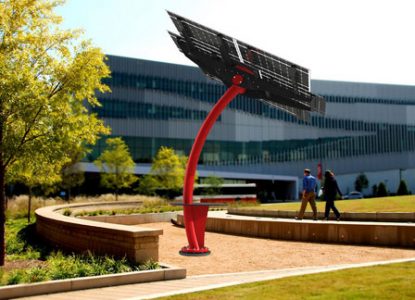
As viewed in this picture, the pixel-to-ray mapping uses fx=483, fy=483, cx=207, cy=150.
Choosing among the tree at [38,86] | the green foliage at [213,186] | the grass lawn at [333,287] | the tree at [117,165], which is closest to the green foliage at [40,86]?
the tree at [38,86]

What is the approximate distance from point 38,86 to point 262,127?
2279 inches

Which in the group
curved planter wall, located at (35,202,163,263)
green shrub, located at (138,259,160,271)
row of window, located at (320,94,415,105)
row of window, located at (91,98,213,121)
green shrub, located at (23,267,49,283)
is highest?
row of window, located at (320,94,415,105)

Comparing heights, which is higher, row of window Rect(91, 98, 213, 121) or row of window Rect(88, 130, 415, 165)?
row of window Rect(91, 98, 213, 121)

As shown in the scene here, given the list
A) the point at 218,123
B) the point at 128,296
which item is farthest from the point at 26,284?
the point at 218,123

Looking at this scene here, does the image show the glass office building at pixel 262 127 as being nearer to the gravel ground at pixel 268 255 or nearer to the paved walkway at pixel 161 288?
the gravel ground at pixel 268 255

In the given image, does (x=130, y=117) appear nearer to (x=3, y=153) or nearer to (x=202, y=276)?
(x=3, y=153)

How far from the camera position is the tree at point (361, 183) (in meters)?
70.0

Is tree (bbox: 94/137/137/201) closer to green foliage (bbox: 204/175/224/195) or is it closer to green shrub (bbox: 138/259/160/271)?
green foliage (bbox: 204/175/224/195)

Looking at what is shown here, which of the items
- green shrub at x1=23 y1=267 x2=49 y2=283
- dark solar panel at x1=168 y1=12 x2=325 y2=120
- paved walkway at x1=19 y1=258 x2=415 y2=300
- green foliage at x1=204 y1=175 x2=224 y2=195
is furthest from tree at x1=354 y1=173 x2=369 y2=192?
green shrub at x1=23 y1=267 x2=49 y2=283

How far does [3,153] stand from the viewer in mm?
11789

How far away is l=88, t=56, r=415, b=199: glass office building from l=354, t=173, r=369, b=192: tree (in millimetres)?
1079

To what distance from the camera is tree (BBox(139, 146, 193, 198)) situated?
47.2 metres

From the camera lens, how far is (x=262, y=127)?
67812 mm

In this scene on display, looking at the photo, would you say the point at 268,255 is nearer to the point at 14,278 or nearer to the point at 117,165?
the point at 14,278
